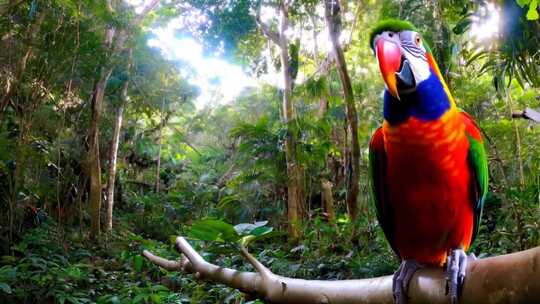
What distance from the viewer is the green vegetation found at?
15.6 ft

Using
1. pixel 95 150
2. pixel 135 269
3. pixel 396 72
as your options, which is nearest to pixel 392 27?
pixel 396 72

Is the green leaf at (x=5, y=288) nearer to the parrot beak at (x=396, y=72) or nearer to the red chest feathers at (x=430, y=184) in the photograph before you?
the red chest feathers at (x=430, y=184)

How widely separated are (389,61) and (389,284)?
0.70m

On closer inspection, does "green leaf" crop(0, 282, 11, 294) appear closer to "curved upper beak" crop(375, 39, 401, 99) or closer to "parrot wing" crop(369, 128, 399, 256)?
"parrot wing" crop(369, 128, 399, 256)

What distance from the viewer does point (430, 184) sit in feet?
4.94

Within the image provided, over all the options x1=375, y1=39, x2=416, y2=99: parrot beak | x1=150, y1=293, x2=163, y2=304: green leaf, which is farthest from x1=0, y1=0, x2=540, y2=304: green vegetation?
x1=375, y1=39, x2=416, y2=99: parrot beak

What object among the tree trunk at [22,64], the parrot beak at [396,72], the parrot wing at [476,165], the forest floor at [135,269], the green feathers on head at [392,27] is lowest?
the forest floor at [135,269]

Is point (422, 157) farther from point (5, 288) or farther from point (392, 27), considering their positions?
point (5, 288)

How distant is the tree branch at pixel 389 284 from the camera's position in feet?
2.23

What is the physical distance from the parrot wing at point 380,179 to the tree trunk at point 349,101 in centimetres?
394

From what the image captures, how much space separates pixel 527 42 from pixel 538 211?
1461 mm

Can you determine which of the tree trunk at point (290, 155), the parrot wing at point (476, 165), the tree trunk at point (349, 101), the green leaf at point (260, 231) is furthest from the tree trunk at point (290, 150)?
the green leaf at point (260, 231)

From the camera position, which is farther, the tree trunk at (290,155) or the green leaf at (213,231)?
the tree trunk at (290,155)

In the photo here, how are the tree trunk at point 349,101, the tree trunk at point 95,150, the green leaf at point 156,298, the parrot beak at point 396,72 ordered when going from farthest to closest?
the tree trunk at point 95,150 < the tree trunk at point 349,101 < the green leaf at point 156,298 < the parrot beak at point 396,72
